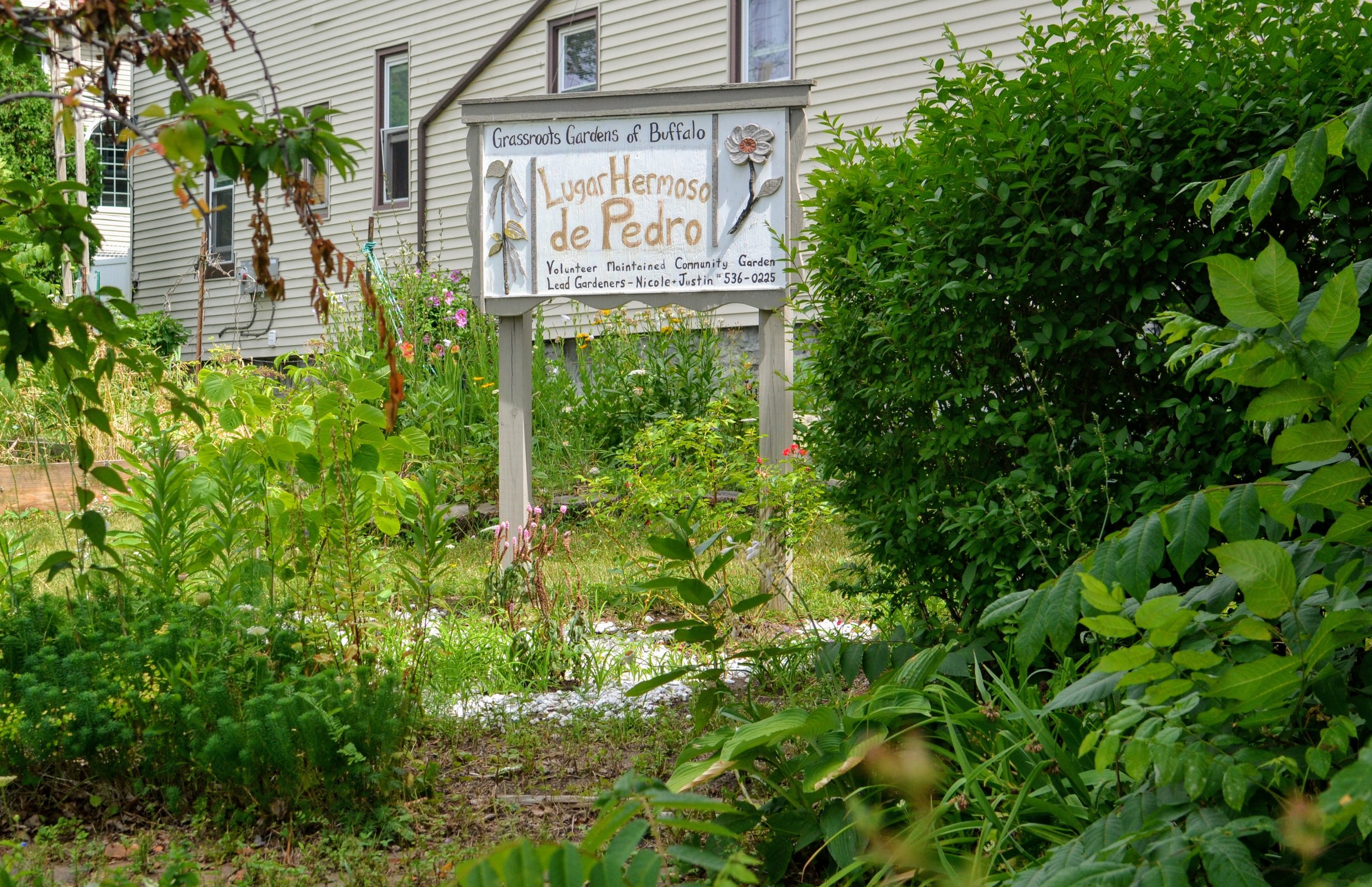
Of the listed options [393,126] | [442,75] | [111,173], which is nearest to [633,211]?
[442,75]

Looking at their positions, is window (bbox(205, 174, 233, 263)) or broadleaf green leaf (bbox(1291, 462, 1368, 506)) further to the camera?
window (bbox(205, 174, 233, 263))

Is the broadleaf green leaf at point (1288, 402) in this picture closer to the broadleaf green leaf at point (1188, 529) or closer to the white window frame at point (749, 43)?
the broadleaf green leaf at point (1188, 529)

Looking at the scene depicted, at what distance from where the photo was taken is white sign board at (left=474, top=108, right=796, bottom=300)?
580 cm

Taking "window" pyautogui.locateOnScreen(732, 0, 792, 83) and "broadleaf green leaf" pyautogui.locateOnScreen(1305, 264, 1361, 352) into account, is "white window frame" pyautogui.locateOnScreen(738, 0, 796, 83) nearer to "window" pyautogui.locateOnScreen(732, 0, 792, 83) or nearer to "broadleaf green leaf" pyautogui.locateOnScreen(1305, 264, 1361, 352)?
"window" pyautogui.locateOnScreen(732, 0, 792, 83)

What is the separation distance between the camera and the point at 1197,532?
1817 millimetres

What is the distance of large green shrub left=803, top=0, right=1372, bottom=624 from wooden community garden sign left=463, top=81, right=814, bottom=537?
2.12 meters

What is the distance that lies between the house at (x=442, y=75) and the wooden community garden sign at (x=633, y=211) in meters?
3.08

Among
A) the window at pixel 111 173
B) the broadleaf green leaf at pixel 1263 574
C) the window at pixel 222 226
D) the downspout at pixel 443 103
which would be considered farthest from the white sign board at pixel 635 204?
the window at pixel 111 173

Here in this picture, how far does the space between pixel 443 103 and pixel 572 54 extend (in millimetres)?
1856

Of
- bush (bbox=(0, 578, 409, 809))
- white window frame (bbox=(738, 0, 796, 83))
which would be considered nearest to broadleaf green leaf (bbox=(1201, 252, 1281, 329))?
bush (bbox=(0, 578, 409, 809))

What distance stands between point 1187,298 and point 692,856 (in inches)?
95.6

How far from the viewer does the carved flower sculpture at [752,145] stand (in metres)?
5.79

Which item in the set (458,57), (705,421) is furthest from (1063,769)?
(458,57)

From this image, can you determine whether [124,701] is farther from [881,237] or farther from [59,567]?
[881,237]
